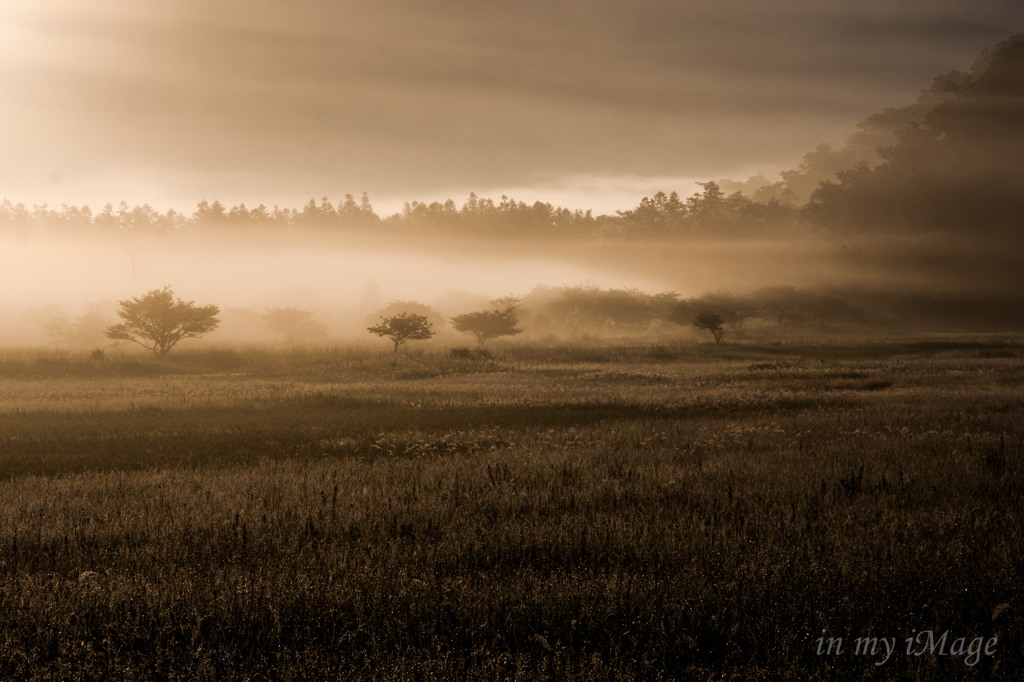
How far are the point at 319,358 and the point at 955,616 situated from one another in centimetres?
4622

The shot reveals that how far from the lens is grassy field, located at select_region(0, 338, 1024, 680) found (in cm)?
403

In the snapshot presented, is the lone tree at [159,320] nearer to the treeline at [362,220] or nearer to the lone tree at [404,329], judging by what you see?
the lone tree at [404,329]

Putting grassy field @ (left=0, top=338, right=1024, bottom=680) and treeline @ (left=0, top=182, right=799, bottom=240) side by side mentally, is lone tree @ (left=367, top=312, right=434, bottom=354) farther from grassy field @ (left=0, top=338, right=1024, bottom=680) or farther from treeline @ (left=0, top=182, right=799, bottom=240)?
treeline @ (left=0, top=182, right=799, bottom=240)

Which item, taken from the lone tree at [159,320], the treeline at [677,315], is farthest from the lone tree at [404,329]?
the treeline at [677,315]

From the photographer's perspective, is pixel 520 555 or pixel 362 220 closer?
pixel 520 555

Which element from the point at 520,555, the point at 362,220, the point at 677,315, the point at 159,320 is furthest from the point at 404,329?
the point at 362,220

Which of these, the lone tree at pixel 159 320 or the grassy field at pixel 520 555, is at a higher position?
the lone tree at pixel 159 320

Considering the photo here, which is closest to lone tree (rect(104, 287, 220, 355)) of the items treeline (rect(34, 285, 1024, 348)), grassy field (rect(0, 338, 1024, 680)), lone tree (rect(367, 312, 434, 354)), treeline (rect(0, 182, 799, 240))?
lone tree (rect(367, 312, 434, 354))

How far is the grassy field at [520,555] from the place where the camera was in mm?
4027

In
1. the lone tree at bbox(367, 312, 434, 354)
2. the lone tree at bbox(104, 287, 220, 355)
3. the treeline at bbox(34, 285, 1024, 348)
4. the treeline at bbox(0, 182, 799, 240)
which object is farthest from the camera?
the treeline at bbox(0, 182, 799, 240)

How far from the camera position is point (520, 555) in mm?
5945

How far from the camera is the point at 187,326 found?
50.3m

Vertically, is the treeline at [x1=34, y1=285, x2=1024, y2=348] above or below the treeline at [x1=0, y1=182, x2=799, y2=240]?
below

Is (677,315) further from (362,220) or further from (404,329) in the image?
(362,220)
